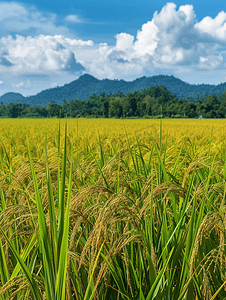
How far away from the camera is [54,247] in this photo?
0.74m

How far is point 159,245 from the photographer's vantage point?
45.2 inches

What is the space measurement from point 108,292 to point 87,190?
2.02ft

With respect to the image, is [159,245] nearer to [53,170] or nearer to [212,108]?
[53,170]

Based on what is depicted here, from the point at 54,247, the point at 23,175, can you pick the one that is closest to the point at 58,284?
the point at 54,247

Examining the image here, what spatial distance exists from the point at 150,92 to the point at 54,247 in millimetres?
143260

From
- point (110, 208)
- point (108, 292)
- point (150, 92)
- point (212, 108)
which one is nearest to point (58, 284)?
point (110, 208)

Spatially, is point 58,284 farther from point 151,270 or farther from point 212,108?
point 212,108

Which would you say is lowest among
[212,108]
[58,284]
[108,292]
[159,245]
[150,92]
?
[108,292]

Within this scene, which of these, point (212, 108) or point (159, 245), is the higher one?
point (212, 108)

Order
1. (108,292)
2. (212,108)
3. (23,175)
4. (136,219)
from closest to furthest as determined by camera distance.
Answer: (136,219) → (108,292) → (23,175) → (212,108)

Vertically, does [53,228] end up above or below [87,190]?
below

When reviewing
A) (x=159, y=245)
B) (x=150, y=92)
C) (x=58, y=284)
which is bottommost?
(x=159, y=245)

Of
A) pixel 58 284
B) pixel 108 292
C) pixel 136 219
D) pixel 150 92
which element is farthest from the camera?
pixel 150 92

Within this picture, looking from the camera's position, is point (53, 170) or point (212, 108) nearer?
point (53, 170)
